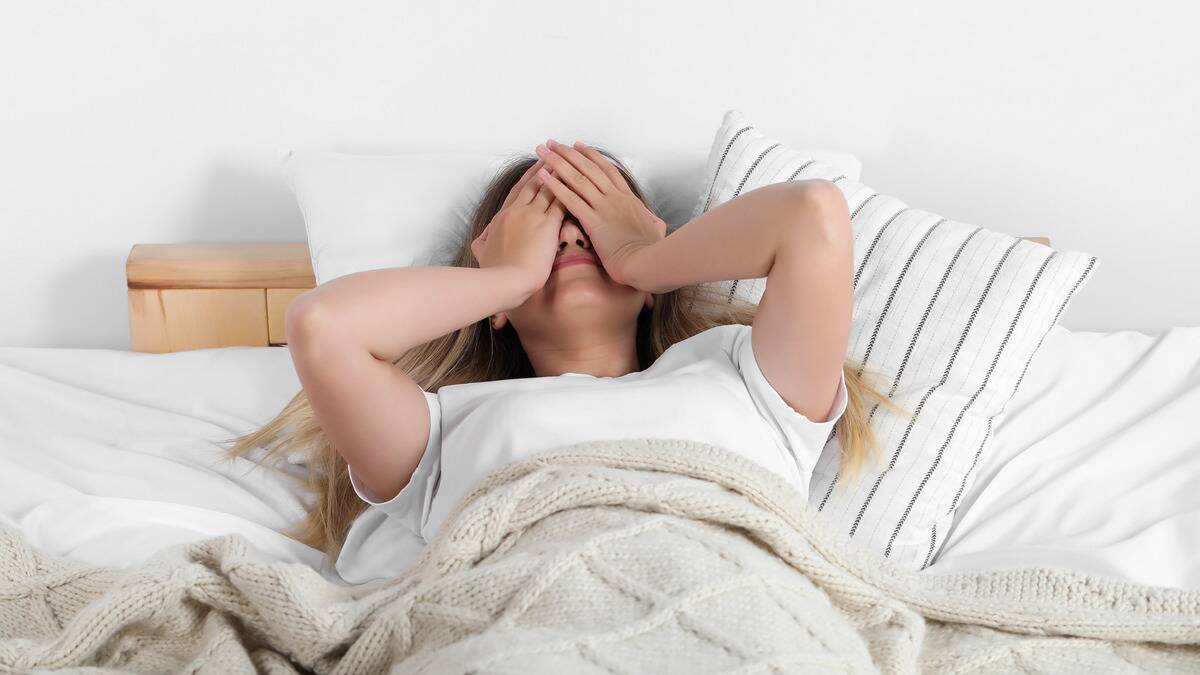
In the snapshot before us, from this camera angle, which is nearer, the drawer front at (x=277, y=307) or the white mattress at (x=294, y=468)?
the white mattress at (x=294, y=468)

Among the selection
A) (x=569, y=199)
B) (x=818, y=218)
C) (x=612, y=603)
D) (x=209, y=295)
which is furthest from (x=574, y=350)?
(x=209, y=295)

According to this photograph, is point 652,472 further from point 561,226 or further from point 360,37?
point 360,37

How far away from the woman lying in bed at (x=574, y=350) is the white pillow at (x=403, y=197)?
180 millimetres

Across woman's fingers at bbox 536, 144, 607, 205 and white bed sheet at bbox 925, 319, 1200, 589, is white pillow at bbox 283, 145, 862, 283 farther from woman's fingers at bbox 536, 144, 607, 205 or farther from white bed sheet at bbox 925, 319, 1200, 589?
white bed sheet at bbox 925, 319, 1200, 589

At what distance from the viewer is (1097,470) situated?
132 cm

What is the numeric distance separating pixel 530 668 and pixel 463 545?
19 cm

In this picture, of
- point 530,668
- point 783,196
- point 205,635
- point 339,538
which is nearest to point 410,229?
point 339,538

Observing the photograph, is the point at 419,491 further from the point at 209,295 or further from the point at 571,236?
the point at 209,295

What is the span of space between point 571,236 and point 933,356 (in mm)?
439

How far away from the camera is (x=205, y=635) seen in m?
0.91

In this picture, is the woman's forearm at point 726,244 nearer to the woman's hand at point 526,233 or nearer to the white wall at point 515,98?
the woman's hand at point 526,233

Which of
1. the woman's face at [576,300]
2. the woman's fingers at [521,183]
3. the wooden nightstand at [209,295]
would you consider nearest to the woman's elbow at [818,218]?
the woman's face at [576,300]

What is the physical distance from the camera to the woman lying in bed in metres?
1.10

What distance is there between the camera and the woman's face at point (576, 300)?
1.26 meters
